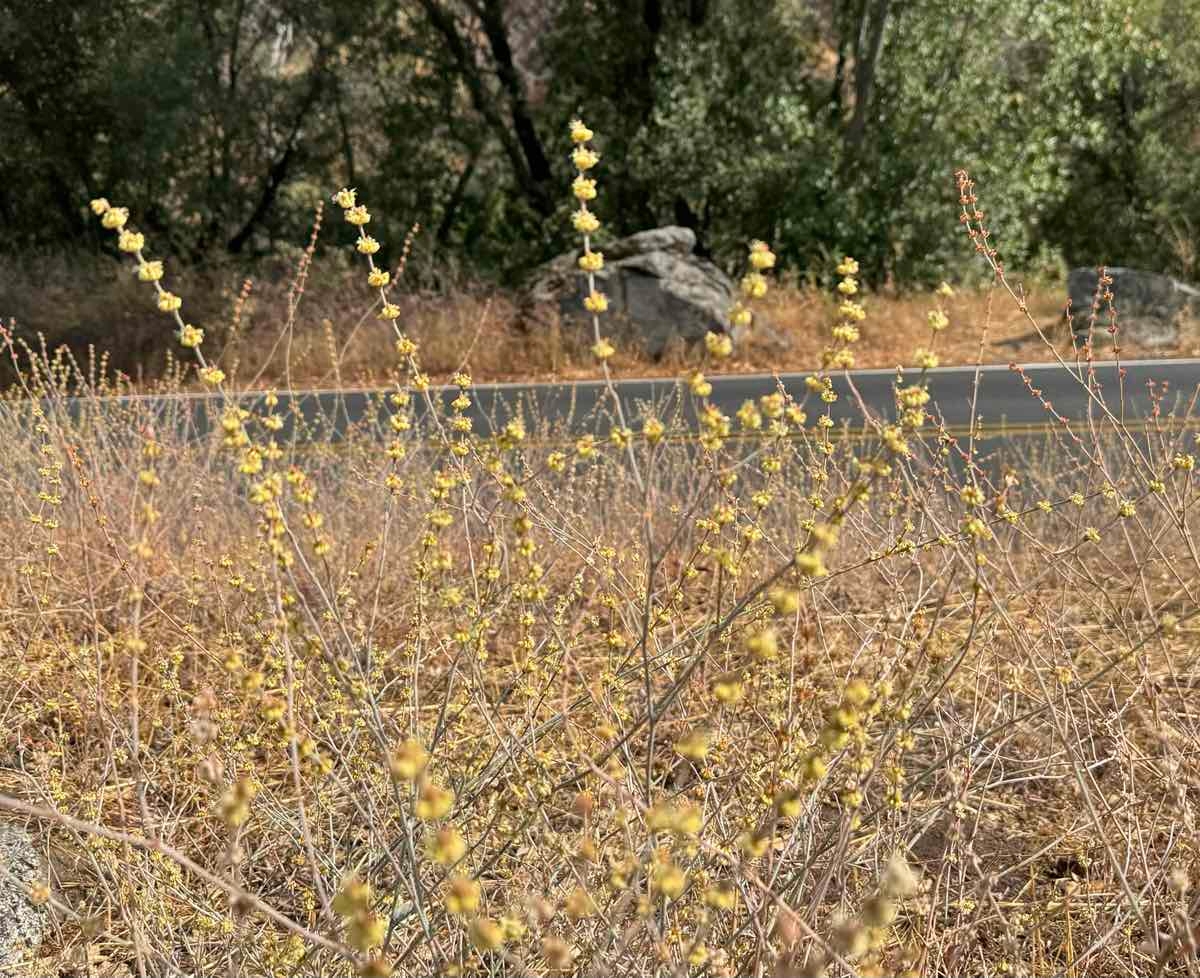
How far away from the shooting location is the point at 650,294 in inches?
482

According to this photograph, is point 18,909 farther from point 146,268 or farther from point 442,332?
point 442,332

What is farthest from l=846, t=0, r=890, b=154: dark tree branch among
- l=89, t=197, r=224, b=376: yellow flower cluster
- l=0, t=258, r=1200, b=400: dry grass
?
l=89, t=197, r=224, b=376: yellow flower cluster

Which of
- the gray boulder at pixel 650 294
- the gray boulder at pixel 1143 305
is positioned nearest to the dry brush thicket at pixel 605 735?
the gray boulder at pixel 650 294

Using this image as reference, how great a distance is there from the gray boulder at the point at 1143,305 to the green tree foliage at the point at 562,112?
2.78m

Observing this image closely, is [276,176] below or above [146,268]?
above

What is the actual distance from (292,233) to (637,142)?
6815mm

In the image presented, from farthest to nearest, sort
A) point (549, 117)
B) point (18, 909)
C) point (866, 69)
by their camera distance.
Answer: point (549, 117) < point (866, 69) < point (18, 909)

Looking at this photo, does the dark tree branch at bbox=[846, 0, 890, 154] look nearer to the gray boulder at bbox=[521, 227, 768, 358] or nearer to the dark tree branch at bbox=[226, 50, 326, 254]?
the gray boulder at bbox=[521, 227, 768, 358]

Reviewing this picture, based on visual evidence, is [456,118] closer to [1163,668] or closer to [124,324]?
[124,324]

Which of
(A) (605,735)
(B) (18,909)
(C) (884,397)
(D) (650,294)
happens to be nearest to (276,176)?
(D) (650,294)

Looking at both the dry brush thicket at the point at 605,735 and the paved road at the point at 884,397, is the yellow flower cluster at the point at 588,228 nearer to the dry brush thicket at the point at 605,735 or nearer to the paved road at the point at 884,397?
the dry brush thicket at the point at 605,735

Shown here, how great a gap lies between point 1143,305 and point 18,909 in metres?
13.4

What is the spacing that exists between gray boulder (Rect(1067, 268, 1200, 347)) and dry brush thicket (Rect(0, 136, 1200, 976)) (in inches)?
344

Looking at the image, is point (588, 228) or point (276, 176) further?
point (276, 176)
